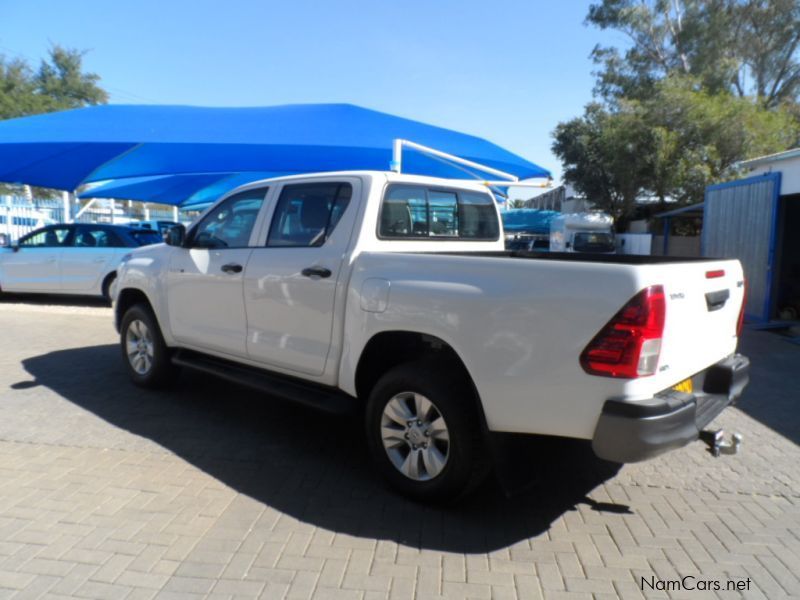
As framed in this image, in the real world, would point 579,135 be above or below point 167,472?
above

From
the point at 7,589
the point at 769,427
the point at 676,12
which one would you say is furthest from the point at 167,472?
the point at 676,12

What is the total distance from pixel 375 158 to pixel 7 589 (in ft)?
25.3

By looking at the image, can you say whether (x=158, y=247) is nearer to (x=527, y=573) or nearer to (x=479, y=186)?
(x=479, y=186)

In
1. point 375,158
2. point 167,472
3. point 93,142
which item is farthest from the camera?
point 375,158

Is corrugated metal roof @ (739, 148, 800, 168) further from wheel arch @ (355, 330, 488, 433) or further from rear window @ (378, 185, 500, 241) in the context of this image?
wheel arch @ (355, 330, 488, 433)

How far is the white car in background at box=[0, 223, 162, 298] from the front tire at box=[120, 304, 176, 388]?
6085 millimetres

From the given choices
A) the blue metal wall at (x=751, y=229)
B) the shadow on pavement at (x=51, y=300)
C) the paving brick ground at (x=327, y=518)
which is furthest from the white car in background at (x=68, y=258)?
the blue metal wall at (x=751, y=229)

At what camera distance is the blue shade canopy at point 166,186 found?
1664cm

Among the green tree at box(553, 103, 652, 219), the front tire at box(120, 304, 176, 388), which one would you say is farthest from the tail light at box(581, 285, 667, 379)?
the green tree at box(553, 103, 652, 219)

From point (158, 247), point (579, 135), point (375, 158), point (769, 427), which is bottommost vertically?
point (769, 427)

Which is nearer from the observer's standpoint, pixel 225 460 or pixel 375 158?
pixel 225 460

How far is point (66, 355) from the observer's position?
7008 millimetres

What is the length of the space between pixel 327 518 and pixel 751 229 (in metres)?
10.3

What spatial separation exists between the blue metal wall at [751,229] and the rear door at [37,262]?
12.9 m
